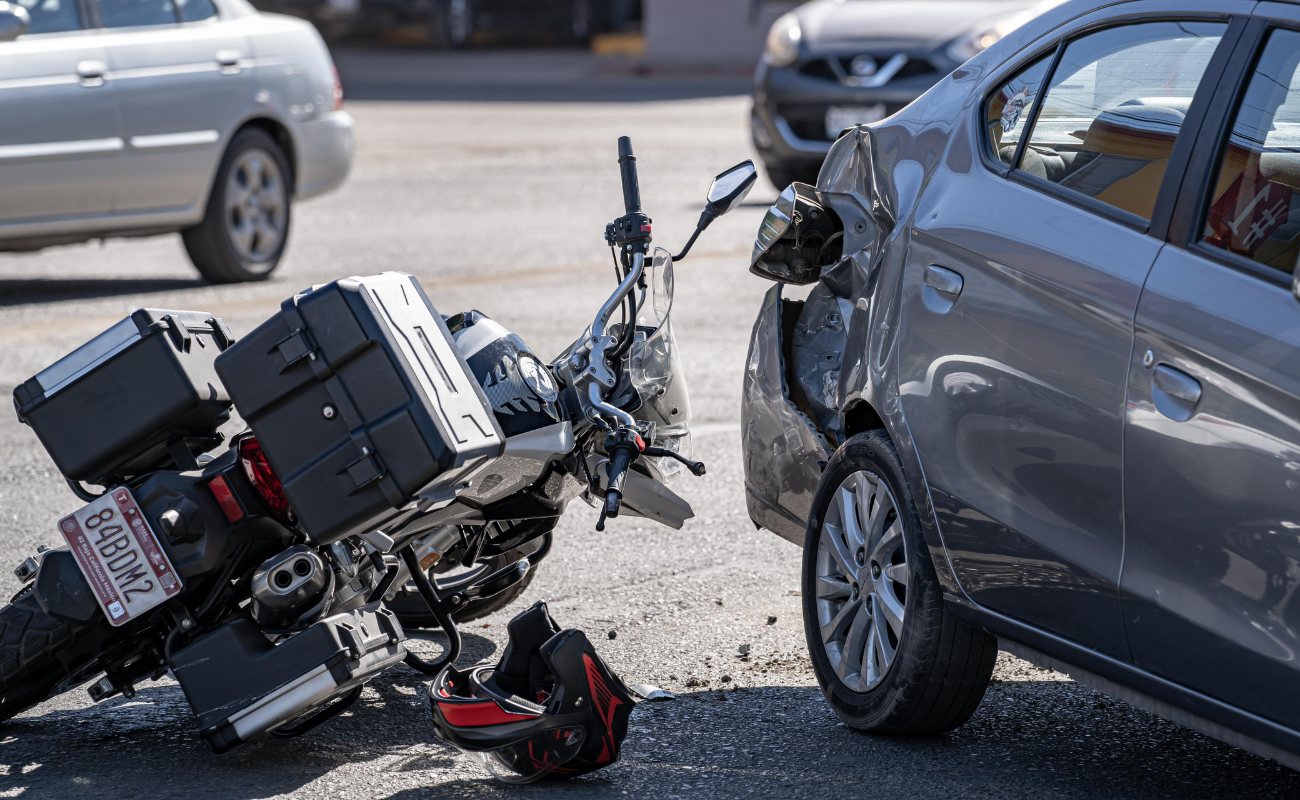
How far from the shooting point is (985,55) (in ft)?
13.5

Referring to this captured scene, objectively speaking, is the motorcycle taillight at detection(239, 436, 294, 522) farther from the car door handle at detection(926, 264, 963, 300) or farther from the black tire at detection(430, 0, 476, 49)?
the black tire at detection(430, 0, 476, 49)

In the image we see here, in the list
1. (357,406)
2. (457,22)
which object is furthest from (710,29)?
(357,406)

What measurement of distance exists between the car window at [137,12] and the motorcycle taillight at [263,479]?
6.64 meters

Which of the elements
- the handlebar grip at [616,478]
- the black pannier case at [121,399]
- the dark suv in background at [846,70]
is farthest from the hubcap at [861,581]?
the dark suv in background at [846,70]

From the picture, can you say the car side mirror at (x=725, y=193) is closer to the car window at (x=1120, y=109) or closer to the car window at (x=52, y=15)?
the car window at (x=1120, y=109)

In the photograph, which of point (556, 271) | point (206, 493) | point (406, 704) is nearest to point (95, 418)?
point (206, 493)

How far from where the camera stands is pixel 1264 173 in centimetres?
330

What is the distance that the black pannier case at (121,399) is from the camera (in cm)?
383

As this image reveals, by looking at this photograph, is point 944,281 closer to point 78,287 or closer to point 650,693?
point 650,693

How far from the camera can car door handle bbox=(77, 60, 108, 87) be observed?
944cm

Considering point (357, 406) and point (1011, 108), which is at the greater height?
point (1011, 108)

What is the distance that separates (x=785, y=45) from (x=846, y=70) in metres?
0.53

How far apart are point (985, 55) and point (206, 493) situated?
6.70 feet

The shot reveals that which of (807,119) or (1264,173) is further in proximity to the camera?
(807,119)
